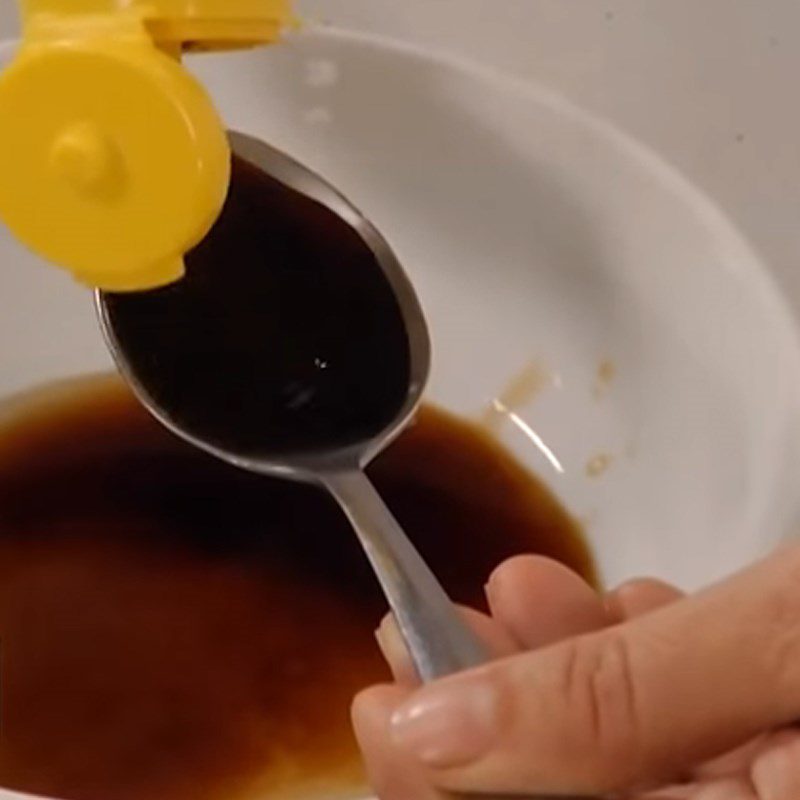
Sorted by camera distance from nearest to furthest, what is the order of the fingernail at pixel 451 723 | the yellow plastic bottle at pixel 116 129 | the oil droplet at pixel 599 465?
the fingernail at pixel 451 723
the yellow plastic bottle at pixel 116 129
the oil droplet at pixel 599 465

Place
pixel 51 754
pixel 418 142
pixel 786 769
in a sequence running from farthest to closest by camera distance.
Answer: pixel 418 142 < pixel 51 754 < pixel 786 769

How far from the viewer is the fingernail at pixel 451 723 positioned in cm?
30

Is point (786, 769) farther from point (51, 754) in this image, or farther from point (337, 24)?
point (337, 24)

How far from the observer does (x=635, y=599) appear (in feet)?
1.36

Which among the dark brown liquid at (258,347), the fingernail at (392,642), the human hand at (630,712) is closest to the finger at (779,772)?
the human hand at (630,712)

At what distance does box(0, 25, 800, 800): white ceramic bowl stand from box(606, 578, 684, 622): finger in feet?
0.19

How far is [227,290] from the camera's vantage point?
19.8 inches

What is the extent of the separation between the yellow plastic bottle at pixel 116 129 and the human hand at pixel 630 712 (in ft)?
0.50

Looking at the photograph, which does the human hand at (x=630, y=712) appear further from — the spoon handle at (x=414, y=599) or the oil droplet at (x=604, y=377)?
the oil droplet at (x=604, y=377)

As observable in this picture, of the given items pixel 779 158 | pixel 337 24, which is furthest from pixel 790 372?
pixel 337 24

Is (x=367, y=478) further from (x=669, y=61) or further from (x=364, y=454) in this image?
(x=669, y=61)

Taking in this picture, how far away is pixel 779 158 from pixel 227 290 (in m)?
0.22

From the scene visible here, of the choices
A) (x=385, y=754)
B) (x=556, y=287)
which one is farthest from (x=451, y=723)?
(x=556, y=287)

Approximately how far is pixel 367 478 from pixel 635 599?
0.12 meters
